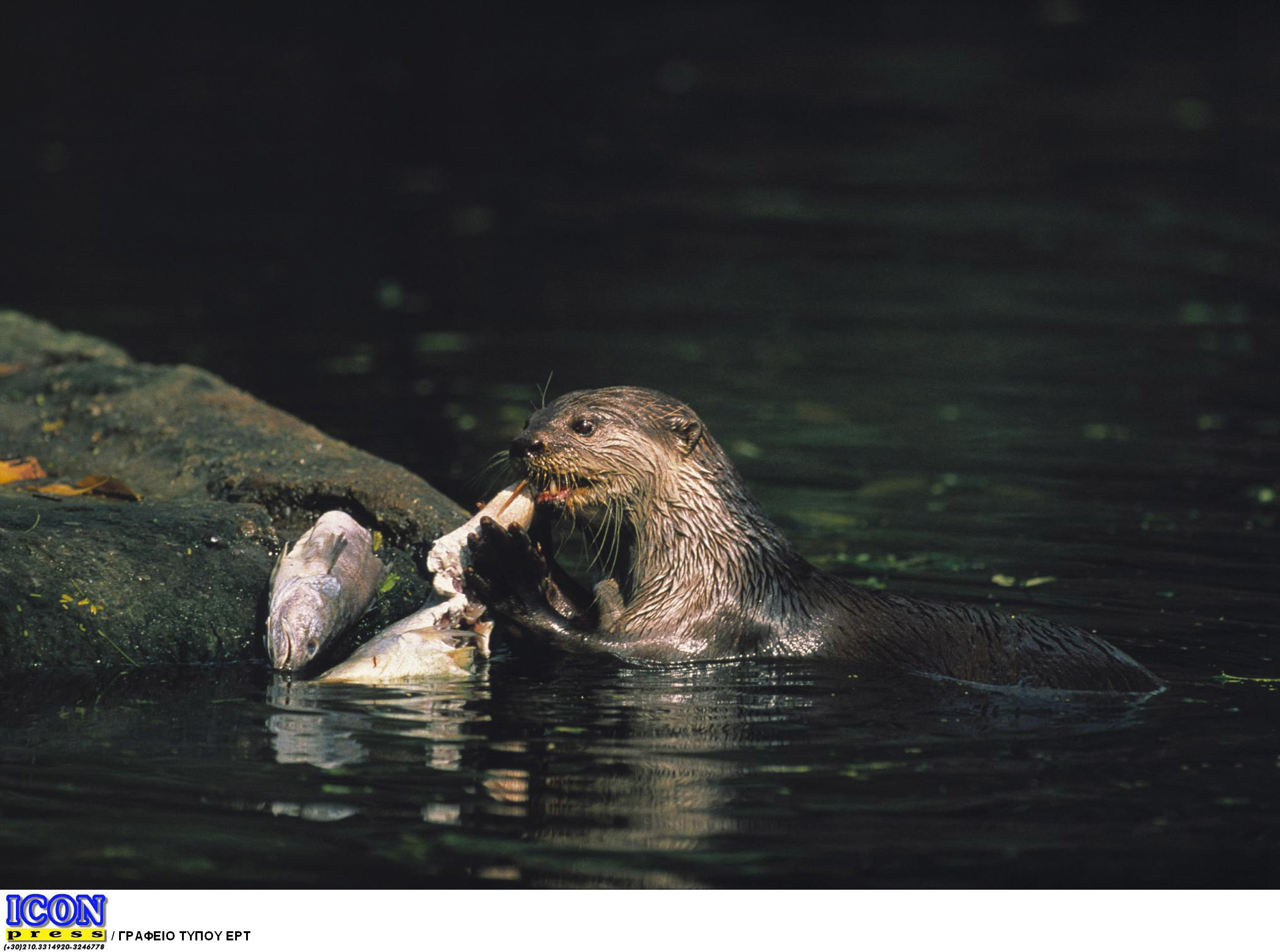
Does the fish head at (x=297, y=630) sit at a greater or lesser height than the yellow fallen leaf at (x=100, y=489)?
lesser

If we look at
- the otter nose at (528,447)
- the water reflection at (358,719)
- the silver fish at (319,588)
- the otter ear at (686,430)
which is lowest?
the water reflection at (358,719)

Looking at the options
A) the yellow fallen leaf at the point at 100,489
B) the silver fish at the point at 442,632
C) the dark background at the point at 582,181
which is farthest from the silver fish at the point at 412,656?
the dark background at the point at 582,181

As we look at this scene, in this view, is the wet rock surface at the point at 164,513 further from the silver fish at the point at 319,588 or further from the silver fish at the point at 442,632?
the silver fish at the point at 442,632

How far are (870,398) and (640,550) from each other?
15.9 ft

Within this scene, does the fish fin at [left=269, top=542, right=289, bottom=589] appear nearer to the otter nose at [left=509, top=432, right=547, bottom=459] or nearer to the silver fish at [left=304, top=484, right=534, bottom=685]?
the silver fish at [left=304, top=484, right=534, bottom=685]

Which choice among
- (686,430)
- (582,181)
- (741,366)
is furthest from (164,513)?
(582,181)

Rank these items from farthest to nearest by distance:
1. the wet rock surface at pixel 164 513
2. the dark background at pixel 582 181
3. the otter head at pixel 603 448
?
the dark background at pixel 582 181 → the otter head at pixel 603 448 → the wet rock surface at pixel 164 513

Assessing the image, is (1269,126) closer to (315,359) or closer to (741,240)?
(741,240)

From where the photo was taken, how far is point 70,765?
485 centimetres

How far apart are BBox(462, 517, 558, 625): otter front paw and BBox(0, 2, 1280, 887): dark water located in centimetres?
23

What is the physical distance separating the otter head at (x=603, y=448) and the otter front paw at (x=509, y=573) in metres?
0.26

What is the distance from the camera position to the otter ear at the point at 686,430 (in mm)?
5988

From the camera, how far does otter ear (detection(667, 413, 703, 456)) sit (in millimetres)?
5988
